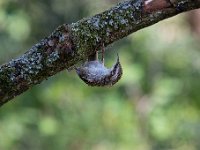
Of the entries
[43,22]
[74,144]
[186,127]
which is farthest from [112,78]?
[43,22]

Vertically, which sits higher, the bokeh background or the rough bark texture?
the bokeh background

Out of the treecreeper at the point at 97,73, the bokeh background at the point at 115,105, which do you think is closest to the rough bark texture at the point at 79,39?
the treecreeper at the point at 97,73

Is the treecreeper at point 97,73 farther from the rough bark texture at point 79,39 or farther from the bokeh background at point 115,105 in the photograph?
the bokeh background at point 115,105

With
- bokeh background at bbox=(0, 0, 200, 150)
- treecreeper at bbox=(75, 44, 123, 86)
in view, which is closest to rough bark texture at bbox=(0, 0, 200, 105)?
treecreeper at bbox=(75, 44, 123, 86)

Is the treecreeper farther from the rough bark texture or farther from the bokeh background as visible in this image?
the bokeh background

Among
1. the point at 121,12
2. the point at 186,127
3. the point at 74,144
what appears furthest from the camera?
the point at 74,144

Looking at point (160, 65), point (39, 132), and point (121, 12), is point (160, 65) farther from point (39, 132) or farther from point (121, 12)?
point (121, 12)
